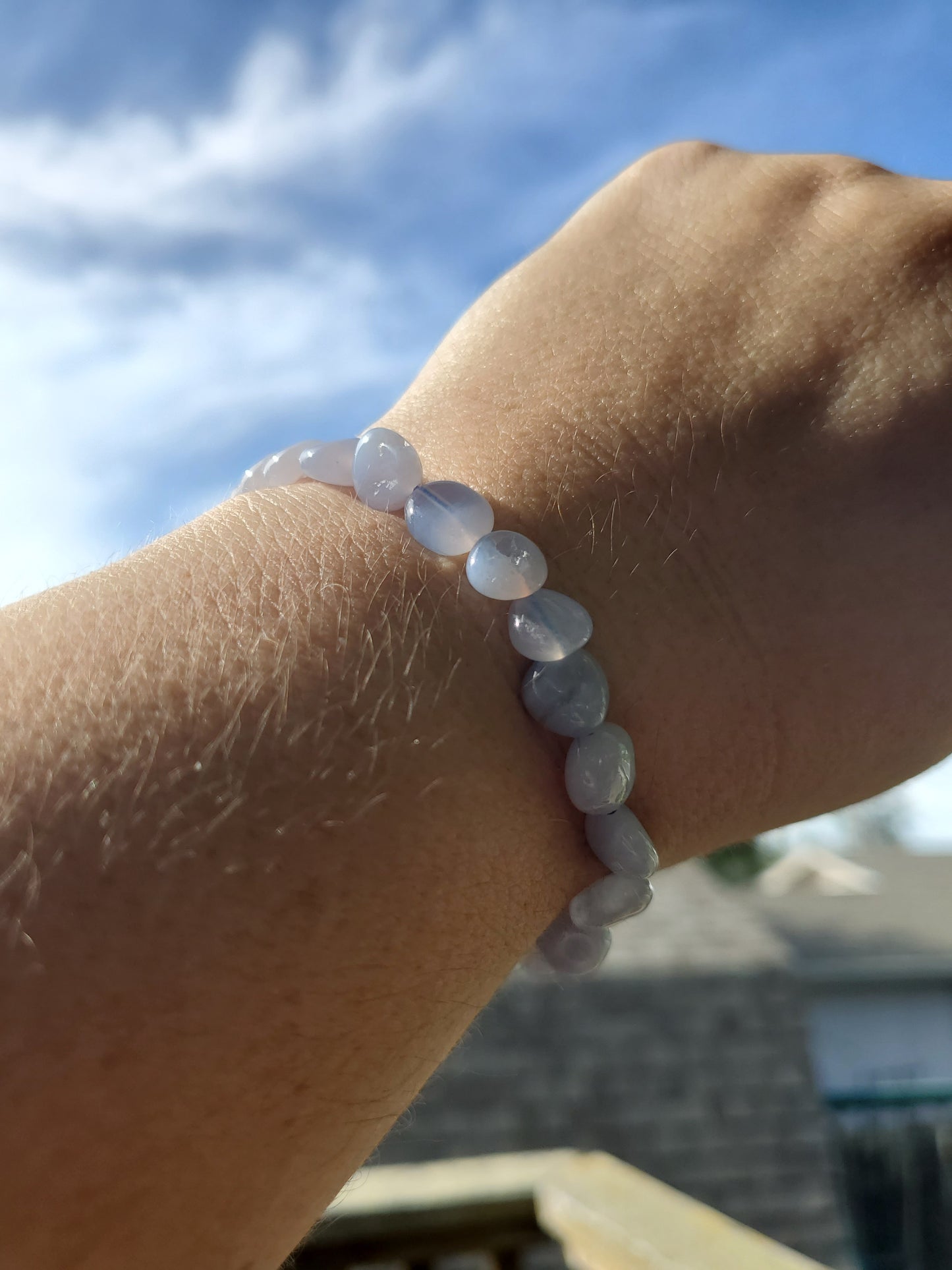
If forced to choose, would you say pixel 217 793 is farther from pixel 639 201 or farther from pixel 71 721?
pixel 639 201

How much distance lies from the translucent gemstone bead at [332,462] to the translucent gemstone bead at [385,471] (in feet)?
0.06

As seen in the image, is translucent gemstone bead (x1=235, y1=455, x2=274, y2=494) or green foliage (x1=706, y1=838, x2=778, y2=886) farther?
green foliage (x1=706, y1=838, x2=778, y2=886)

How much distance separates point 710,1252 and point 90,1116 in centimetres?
126

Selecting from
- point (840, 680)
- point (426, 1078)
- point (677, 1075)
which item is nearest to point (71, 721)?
point (426, 1078)

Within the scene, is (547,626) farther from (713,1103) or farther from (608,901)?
(713,1103)

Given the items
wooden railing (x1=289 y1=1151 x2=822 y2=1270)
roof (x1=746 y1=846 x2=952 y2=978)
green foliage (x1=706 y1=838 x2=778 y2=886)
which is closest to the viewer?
wooden railing (x1=289 y1=1151 x2=822 y2=1270)

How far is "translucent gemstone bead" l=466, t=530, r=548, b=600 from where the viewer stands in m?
0.57

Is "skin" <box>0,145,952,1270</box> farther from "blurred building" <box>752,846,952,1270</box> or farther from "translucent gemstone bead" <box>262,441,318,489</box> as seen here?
"blurred building" <box>752,846,952,1270</box>

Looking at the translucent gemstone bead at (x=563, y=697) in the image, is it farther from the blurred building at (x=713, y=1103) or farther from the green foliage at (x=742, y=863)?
the green foliage at (x=742, y=863)

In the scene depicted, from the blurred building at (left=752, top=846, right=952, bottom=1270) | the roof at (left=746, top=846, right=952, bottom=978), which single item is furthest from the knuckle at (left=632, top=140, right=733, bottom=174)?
the roof at (left=746, top=846, right=952, bottom=978)

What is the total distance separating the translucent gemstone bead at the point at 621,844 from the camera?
22.5 inches

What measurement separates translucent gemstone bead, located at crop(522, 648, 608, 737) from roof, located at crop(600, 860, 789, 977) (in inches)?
226

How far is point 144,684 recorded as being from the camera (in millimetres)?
473

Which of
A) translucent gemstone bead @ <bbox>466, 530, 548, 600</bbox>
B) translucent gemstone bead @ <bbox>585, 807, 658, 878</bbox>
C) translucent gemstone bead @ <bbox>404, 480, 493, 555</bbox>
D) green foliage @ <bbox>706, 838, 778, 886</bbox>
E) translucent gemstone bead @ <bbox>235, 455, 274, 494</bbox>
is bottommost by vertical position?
translucent gemstone bead @ <bbox>585, 807, 658, 878</bbox>
